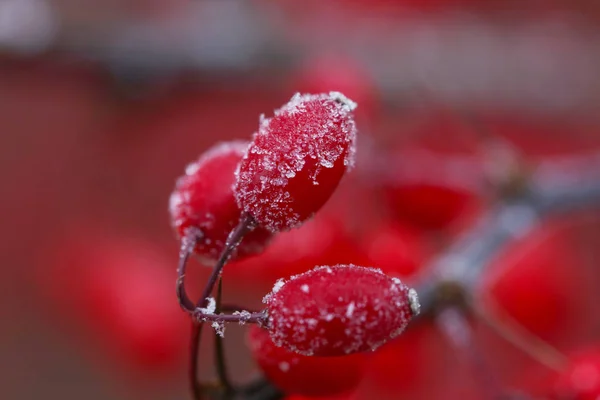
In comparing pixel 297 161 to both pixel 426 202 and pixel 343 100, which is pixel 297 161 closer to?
pixel 343 100

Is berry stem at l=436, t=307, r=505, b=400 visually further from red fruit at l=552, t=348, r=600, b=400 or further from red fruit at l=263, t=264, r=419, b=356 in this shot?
red fruit at l=263, t=264, r=419, b=356

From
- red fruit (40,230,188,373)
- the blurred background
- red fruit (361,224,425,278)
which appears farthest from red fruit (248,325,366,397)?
red fruit (40,230,188,373)

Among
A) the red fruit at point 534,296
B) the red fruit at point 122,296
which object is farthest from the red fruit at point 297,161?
the red fruit at point 122,296

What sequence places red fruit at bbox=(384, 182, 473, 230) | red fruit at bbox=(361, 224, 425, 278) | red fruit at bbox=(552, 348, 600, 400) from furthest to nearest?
red fruit at bbox=(384, 182, 473, 230)
red fruit at bbox=(361, 224, 425, 278)
red fruit at bbox=(552, 348, 600, 400)

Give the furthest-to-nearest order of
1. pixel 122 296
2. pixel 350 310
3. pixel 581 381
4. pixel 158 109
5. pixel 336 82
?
pixel 158 109
pixel 122 296
pixel 336 82
pixel 581 381
pixel 350 310

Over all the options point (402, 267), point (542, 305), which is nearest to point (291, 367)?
point (402, 267)

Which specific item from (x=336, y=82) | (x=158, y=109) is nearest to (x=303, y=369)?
(x=336, y=82)

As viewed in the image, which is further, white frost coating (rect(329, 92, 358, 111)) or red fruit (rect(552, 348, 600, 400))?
red fruit (rect(552, 348, 600, 400))
